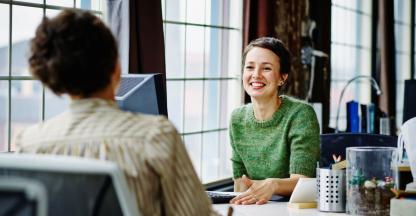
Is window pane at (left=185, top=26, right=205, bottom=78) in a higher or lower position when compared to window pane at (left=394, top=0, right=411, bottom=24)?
lower

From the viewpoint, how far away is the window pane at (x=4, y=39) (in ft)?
9.23

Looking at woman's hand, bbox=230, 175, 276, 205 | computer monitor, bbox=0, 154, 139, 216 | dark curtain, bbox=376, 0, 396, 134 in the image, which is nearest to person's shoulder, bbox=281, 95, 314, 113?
Result: woman's hand, bbox=230, 175, 276, 205

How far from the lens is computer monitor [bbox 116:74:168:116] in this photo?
2.01 meters

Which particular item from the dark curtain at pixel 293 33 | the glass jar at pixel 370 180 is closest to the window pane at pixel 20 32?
→ the glass jar at pixel 370 180

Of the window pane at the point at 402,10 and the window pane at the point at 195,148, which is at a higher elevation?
the window pane at the point at 402,10

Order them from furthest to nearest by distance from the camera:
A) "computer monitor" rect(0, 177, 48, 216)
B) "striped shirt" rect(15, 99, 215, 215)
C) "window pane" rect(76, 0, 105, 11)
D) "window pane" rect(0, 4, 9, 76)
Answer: "window pane" rect(76, 0, 105, 11) < "window pane" rect(0, 4, 9, 76) < "striped shirt" rect(15, 99, 215, 215) < "computer monitor" rect(0, 177, 48, 216)

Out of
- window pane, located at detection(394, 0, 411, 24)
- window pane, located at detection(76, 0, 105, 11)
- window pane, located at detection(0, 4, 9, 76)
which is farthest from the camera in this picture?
window pane, located at detection(394, 0, 411, 24)

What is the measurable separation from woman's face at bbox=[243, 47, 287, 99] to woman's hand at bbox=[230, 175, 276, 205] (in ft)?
1.93

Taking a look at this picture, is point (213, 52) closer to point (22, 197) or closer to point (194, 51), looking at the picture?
point (194, 51)

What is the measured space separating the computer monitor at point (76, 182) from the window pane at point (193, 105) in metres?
2.83

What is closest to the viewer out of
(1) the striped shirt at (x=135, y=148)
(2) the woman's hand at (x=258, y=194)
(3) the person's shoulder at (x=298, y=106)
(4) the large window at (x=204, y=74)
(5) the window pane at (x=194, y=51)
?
(1) the striped shirt at (x=135, y=148)

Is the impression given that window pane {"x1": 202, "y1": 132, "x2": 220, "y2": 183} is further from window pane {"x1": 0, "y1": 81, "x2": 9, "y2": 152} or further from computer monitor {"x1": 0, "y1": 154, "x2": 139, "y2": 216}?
computer monitor {"x1": 0, "y1": 154, "x2": 139, "y2": 216}

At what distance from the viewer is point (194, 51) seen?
166 inches

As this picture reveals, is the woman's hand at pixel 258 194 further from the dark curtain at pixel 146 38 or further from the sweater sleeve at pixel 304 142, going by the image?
the dark curtain at pixel 146 38
